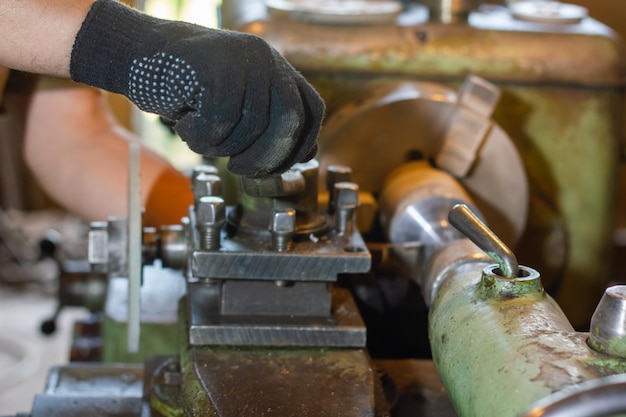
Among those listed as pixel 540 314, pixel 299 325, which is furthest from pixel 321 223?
pixel 540 314

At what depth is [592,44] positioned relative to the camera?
158 cm

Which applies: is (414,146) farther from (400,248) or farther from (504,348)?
(504,348)

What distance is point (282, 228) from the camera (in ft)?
3.31

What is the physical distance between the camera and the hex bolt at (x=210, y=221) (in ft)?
3.29

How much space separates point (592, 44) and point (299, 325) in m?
0.88

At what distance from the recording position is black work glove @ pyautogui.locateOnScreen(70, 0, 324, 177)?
867mm

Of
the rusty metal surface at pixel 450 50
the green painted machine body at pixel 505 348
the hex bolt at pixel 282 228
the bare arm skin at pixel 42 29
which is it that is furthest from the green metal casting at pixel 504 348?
the rusty metal surface at pixel 450 50

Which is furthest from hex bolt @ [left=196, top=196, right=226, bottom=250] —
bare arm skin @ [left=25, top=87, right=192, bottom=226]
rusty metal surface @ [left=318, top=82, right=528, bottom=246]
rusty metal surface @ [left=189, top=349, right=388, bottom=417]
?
bare arm skin @ [left=25, top=87, right=192, bottom=226]

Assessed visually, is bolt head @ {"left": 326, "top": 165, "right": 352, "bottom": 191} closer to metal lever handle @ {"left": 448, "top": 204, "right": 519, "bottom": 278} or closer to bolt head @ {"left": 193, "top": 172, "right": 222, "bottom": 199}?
bolt head @ {"left": 193, "top": 172, "right": 222, "bottom": 199}

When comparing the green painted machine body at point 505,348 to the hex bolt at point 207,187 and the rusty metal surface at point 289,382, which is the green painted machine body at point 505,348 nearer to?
the rusty metal surface at point 289,382

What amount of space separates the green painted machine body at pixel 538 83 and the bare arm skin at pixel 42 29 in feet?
1.94

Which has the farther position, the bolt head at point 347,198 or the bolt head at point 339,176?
the bolt head at point 339,176

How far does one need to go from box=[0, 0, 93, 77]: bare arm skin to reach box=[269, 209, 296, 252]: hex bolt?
285 mm

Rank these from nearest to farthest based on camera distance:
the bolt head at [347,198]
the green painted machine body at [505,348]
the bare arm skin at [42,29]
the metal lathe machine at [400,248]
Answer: the green painted machine body at [505,348], the metal lathe machine at [400,248], the bare arm skin at [42,29], the bolt head at [347,198]
